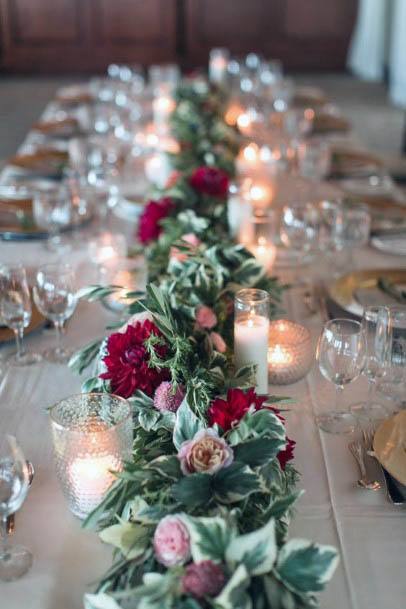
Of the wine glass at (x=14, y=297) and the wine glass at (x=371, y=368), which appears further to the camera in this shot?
the wine glass at (x=14, y=297)

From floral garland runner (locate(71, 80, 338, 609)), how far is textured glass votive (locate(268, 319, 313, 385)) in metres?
0.09

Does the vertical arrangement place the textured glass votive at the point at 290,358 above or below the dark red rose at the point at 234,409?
below

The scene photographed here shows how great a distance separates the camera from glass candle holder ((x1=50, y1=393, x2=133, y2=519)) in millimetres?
1034

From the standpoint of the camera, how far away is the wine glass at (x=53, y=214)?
2.22 m

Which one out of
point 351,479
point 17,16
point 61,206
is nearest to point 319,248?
point 61,206

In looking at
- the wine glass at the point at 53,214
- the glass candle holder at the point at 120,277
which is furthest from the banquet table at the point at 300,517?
the wine glass at the point at 53,214

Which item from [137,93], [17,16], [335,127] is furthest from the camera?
[17,16]

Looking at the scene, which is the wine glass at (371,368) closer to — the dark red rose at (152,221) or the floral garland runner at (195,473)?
the floral garland runner at (195,473)

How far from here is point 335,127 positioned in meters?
3.64

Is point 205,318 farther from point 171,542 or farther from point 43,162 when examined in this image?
point 43,162

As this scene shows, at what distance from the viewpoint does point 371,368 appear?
139 centimetres

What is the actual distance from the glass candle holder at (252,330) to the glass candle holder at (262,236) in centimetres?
62

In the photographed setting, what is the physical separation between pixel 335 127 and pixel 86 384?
266 cm

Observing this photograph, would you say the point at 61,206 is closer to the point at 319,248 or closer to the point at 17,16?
the point at 319,248
